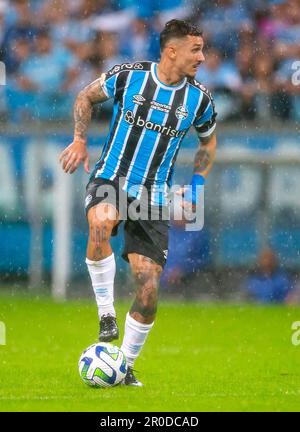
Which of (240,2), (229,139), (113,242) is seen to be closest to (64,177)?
(113,242)

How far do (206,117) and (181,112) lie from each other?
0.23 metres

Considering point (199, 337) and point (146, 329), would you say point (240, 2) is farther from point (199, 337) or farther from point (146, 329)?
point (146, 329)

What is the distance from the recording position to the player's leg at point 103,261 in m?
6.80

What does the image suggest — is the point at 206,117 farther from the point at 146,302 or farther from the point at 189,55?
the point at 146,302

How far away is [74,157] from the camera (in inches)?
274

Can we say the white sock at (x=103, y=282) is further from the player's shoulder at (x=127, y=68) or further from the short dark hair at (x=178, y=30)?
the short dark hair at (x=178, y=30)

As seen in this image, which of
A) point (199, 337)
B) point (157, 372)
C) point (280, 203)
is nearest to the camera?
point (157, 372)

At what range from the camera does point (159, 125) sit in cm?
719

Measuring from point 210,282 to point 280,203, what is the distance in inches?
47.8

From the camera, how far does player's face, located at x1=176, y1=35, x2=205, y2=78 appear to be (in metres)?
7.04

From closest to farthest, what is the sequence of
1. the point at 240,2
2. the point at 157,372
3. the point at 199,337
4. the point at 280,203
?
the point at 157,372, the point at 199,337, the point at 280,203, the point at 240,2

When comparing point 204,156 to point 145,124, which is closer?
point 145,124

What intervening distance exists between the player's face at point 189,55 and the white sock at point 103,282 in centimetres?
127

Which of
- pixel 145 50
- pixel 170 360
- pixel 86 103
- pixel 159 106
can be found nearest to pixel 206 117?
pixel 159 106
